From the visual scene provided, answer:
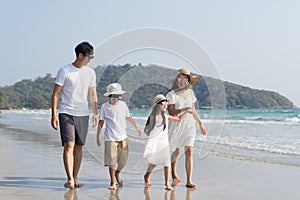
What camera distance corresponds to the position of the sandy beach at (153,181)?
507 centimetres

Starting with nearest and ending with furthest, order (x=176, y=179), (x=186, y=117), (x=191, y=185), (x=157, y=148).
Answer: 1. (x=157, y=148)
2. (x=191, y=185)
3. (x=186, y=117)
4. (x=176, y=179)

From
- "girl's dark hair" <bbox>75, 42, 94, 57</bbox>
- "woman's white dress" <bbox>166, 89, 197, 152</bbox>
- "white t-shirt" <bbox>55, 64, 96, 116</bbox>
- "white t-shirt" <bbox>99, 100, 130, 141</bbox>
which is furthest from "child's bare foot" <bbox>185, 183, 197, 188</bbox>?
"girl's dark hair" <bbox>75, 42, 94, 57</bbox>

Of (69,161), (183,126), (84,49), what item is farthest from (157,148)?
(84,49)

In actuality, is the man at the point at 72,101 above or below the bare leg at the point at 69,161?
above

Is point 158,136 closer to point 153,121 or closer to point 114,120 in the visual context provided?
point 153,121

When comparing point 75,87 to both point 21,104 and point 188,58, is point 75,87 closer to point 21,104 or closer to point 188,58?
point 188,58

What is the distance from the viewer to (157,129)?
5.41m

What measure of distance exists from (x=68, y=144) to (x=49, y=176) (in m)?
1.15

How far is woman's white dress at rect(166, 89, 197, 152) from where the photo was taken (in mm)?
5594

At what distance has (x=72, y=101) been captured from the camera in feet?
17.4

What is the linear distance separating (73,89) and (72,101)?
5.6 inches

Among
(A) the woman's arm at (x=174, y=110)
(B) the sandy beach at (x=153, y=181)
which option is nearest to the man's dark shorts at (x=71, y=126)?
(B) the sandy beach at (x=153, y=181)

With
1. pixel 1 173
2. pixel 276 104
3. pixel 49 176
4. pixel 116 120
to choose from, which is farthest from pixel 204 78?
pixel 276 104

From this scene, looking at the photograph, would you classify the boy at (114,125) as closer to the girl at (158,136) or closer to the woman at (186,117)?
the girl at (158,136)
